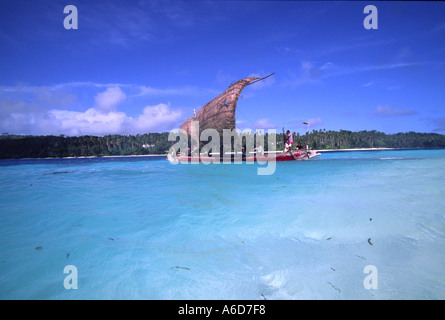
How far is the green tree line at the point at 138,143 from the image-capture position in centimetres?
9746

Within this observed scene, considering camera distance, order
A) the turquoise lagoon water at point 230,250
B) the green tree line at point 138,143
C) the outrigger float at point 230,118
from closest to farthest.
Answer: the turquoise lagoon water at point 230,250 → the outrigger float at point 230,118 → the green tree line at point 138,143

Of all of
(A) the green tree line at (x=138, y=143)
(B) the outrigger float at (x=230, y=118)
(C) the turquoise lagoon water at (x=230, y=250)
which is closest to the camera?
(C) the turquoise lagoon water at (x=230, y=250)

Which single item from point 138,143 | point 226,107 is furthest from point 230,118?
point 138,143

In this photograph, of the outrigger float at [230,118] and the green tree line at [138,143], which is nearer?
the outrigger float at [230,118]

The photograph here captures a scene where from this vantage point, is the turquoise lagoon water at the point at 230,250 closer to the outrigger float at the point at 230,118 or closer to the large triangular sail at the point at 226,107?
the outrigger float at the point at 230,118

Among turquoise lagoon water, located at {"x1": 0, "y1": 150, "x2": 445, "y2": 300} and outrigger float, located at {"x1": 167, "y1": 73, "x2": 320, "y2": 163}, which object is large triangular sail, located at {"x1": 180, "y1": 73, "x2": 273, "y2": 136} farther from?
turquoise lagoon water, located at {"x1": 0, "y1": 150, "x2": 445, "y2": 300}

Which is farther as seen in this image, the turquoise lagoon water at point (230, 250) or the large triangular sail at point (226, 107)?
the large triangular sail at point (226, 107)

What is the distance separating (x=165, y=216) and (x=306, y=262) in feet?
13.2

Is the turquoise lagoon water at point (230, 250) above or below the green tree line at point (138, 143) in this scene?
below

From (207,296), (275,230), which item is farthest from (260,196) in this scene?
(207,296)

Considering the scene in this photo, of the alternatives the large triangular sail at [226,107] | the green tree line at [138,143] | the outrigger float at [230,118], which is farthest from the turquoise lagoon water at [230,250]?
the green tree line at [138,143]

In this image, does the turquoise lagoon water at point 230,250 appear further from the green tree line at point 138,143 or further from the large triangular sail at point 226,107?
the green tree line at point 138,143

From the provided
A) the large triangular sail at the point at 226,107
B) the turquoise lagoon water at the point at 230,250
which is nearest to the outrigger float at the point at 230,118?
the large triangular sail at the point at 226,107
